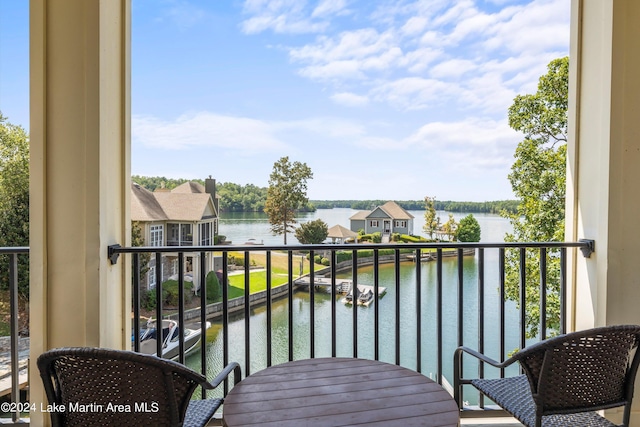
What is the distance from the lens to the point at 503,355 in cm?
217

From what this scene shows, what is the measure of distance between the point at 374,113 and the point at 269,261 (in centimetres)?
391

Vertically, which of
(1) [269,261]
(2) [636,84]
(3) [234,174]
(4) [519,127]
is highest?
(4) [519,127]

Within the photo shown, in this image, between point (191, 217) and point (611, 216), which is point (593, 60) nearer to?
point (611, 216)

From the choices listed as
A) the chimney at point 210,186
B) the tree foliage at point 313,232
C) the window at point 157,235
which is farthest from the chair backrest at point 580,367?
the chimney at point 210,186

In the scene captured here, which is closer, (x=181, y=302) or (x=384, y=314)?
(x=181, y=302)

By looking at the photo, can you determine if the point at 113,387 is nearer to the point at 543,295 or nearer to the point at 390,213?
the point at 543,295

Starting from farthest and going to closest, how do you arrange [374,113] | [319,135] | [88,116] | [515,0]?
1. [374,113]
2. [319,135]
3. [515,0]
4. [88,116]

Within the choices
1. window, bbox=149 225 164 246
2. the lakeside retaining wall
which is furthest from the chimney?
the lakeside retaining wall

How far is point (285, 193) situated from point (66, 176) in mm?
1659

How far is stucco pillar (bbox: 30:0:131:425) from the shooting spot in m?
1.83

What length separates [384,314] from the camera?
4.73 metres

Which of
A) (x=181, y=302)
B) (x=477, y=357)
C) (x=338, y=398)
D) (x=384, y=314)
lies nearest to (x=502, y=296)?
(x=477, y=357)

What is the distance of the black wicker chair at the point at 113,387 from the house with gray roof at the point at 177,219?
49.6 inches

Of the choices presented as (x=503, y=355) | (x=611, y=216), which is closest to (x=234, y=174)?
(x=503, y=355)
